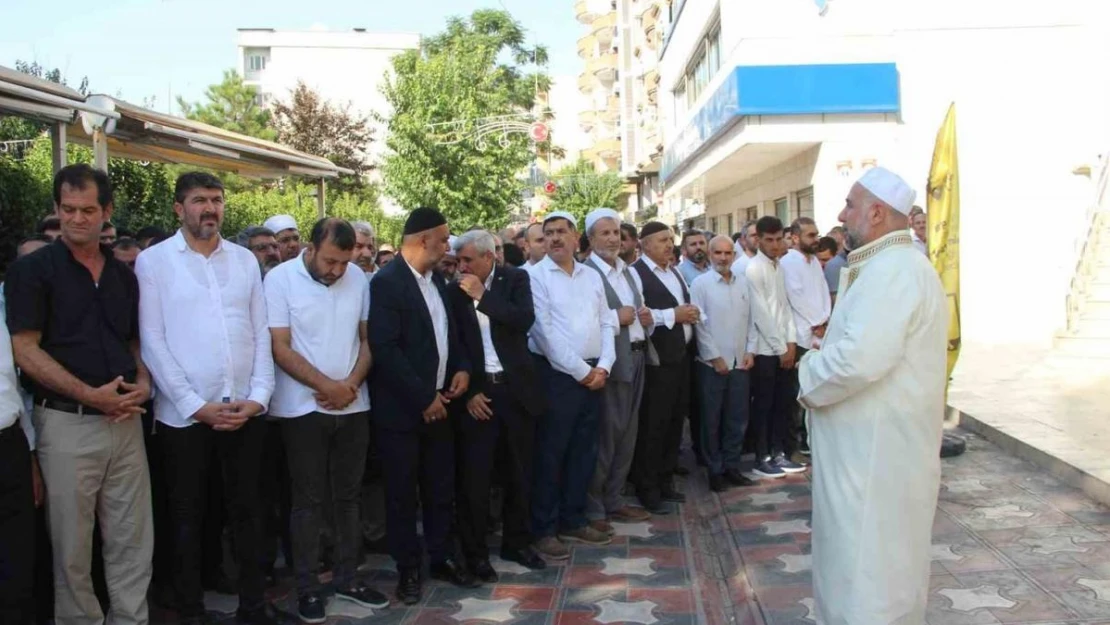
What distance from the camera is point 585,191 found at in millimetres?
47688

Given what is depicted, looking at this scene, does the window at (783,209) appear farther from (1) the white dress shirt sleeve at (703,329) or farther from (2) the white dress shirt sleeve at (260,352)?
(2) the white dress shirt sleeve at (260,352)

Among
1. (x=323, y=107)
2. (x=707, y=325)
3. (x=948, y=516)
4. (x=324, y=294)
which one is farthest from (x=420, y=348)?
(x=323, y=107)

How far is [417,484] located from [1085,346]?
10216 millimetres

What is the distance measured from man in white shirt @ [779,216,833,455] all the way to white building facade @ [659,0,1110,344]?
25.8ft

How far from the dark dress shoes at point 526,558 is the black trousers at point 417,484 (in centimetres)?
52

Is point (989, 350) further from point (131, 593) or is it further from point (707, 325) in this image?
point (131, 593)

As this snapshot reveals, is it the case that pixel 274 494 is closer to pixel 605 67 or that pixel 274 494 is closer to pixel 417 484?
pixel 417 484

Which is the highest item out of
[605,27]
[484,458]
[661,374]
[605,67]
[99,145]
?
[605,27]

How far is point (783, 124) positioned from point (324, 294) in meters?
13.2

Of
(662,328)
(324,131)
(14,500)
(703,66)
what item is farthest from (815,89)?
(324,131)

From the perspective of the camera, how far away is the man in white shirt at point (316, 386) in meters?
4.64

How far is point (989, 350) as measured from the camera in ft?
44.4

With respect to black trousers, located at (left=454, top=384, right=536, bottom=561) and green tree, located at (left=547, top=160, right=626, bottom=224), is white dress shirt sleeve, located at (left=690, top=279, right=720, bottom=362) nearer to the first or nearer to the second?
black trousers, located at (left=454, top=384, right=536, bottom=561)

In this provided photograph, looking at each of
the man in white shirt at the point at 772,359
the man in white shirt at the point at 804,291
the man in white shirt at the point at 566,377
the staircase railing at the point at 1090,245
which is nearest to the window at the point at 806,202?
the staircase railing at the point at 1090,245
